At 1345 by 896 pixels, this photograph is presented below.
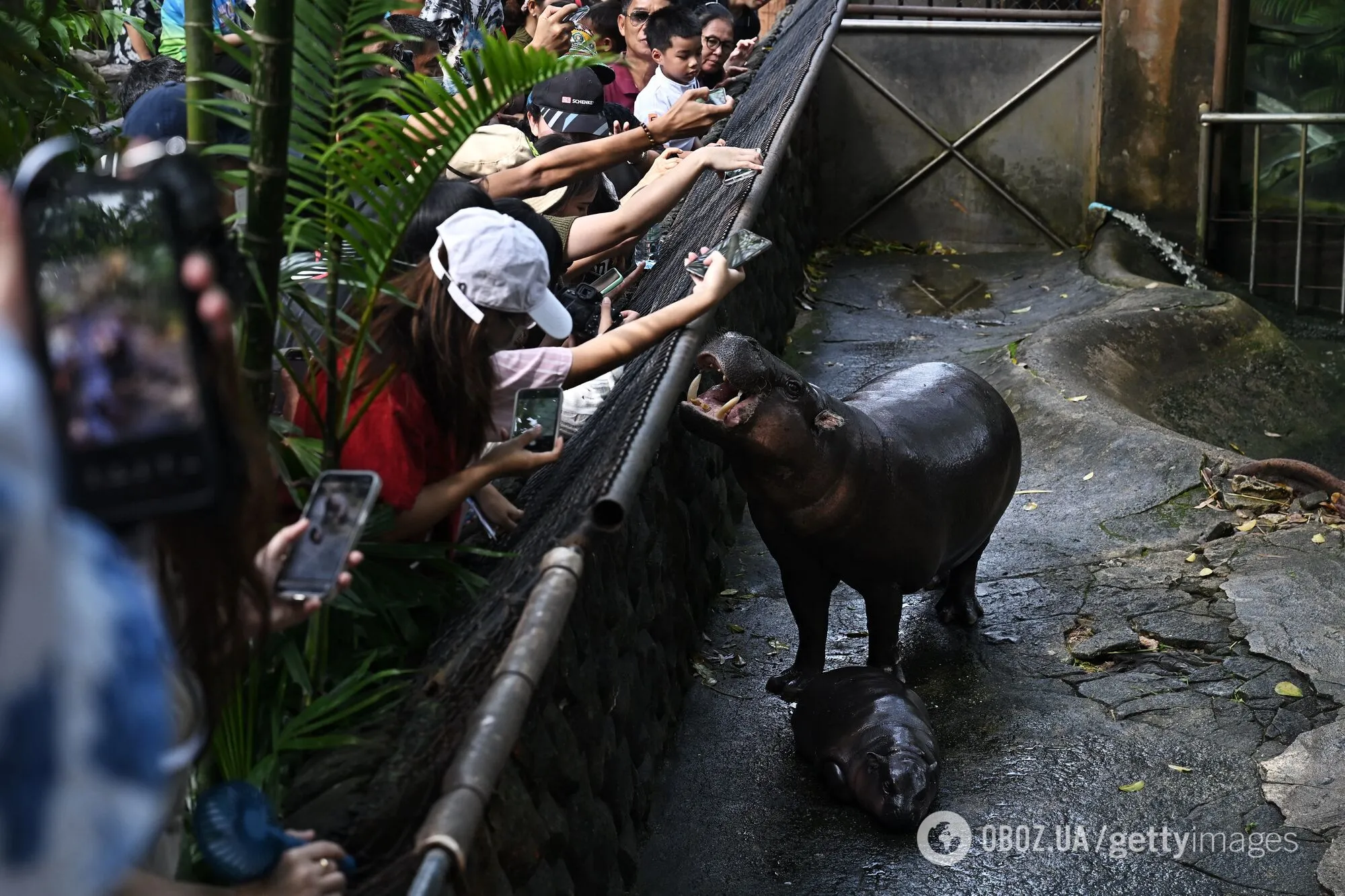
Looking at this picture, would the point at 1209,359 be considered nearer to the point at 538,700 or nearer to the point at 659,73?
the point at 659,73

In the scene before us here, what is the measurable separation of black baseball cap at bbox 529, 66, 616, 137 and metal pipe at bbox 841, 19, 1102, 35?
510 centimetres

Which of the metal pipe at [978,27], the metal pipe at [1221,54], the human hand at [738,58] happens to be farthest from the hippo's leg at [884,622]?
the metal pipe at [978,27]

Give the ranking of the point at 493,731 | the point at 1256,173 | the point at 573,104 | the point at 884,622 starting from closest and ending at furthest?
the point at 493,731
the point at 884,622
the point at 573,104
the point at 1256,173

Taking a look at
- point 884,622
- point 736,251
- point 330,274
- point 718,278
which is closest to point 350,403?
point 330,274

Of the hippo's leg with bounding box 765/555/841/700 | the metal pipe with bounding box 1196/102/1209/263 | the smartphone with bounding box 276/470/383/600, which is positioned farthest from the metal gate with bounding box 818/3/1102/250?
the smartphone with bounding box 276/470/383/600

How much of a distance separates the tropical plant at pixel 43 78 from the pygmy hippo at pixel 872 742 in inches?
94.4

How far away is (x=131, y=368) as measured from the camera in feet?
3.32

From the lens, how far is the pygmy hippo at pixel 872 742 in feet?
12.0

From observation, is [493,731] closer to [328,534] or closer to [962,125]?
[328,534]

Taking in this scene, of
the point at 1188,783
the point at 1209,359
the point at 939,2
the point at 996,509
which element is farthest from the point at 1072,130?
the point at 1188,783

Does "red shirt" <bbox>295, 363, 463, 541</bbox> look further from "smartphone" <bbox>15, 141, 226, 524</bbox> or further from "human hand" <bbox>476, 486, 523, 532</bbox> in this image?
"smartphone" <bbox>15, 141, 226, 524</bbox>

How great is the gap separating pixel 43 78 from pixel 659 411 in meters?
1.56

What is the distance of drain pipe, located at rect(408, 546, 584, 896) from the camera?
1984 mm

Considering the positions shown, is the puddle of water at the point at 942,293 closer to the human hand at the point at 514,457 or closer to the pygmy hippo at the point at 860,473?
the pygmy hippo at the point at 860,473
